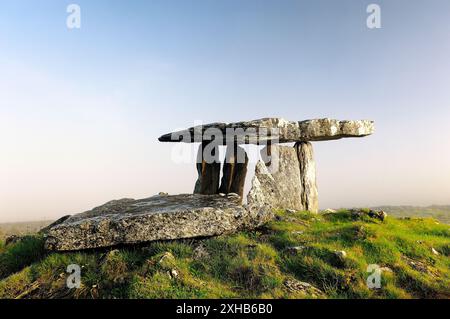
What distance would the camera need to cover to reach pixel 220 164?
16875 millimetres

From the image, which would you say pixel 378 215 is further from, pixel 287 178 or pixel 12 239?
pixel 12 239

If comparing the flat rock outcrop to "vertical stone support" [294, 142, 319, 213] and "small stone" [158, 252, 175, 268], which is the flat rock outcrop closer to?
"vertical stone support" [294, 142, 319, 213]

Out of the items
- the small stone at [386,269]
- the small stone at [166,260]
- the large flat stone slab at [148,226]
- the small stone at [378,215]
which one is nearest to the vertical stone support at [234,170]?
the small stone at [378,215]

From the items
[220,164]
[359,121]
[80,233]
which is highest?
[359,121]

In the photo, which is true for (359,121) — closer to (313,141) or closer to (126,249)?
(313,141)

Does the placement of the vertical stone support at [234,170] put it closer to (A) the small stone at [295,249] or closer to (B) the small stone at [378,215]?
(B) the small stone at [378,215]

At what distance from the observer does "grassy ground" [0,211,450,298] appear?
7.48 metres

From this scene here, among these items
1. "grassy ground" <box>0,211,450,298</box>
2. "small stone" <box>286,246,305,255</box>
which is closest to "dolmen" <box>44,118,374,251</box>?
"grassy ground" <box>0,211,450,298</box>

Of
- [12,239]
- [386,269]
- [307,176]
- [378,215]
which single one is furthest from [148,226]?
[307,176]

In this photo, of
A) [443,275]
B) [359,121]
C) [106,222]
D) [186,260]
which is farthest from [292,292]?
[359,121]

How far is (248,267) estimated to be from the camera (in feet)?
26.7

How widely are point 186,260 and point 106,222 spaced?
2472 mm

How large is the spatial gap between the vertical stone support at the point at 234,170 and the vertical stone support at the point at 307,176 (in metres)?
2.64
